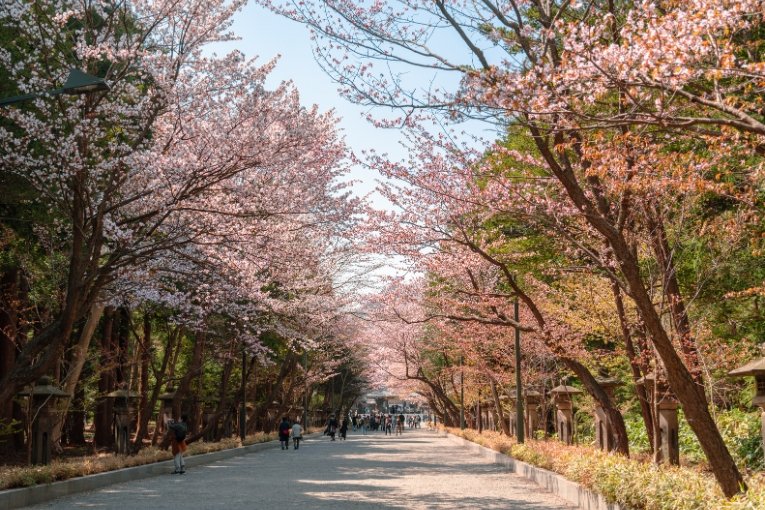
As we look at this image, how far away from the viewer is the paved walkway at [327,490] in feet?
42.8

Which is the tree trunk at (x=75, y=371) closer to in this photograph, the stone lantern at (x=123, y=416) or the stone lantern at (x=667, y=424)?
the stone lantern at (x=123, y=416)

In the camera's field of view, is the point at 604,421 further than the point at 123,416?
No

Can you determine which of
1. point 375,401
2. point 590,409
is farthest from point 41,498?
point 375,401

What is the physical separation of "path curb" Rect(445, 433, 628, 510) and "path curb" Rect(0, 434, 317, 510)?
874 centimetres

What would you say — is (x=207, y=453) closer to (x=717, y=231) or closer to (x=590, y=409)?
(x=590, y=409)

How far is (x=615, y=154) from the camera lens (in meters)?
9.26

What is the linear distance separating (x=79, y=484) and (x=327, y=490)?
4.65 m

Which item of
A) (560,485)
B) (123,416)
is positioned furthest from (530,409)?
(560,485)

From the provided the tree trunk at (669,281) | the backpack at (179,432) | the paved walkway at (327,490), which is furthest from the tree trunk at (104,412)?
the tree trunk at (669,281)

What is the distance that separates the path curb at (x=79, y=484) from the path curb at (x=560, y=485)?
28.7 feet

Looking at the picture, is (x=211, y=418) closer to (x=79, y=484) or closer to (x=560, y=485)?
(x=79, y=484)

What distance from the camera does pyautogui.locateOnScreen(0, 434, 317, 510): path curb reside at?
495 inches

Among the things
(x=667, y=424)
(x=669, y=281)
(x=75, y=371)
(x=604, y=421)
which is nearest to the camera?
(x=669, y=281)

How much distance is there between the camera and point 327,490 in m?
15.6
